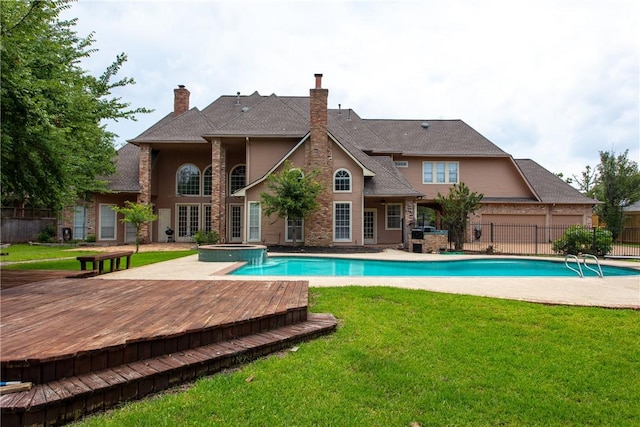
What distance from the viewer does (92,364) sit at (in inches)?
119

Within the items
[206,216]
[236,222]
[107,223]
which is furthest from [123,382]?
[107,223]

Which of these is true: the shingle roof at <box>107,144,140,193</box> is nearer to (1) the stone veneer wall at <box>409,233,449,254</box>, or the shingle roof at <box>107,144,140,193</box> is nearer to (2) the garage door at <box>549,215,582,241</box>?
(1) the stone veneer wall at <box>409,233,449,254</box>

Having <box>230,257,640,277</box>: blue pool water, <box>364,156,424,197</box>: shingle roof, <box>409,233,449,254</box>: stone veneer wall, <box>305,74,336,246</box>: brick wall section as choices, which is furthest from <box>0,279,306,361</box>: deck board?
<box>364,156,424,197</box>: shingle roof

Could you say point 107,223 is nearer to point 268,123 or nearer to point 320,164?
point 268,123

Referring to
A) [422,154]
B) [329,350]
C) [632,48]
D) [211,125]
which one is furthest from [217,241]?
[632,48]

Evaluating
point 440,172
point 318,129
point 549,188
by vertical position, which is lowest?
point 549,188

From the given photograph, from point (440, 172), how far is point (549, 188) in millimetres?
7630

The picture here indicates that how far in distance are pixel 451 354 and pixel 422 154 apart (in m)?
21.0

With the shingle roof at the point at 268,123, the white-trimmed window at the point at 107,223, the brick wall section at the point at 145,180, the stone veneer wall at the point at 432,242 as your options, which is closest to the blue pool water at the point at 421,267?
the stone veneer wall at the point at 432,242

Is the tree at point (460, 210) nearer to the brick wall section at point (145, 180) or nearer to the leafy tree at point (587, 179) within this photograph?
the brick wall section at point (145, 180)

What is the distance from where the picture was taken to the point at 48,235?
21031mm

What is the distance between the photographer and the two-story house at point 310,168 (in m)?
18.4

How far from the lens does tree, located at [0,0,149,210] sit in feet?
19.2

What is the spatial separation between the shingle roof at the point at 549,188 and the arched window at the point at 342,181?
44.3 ft
